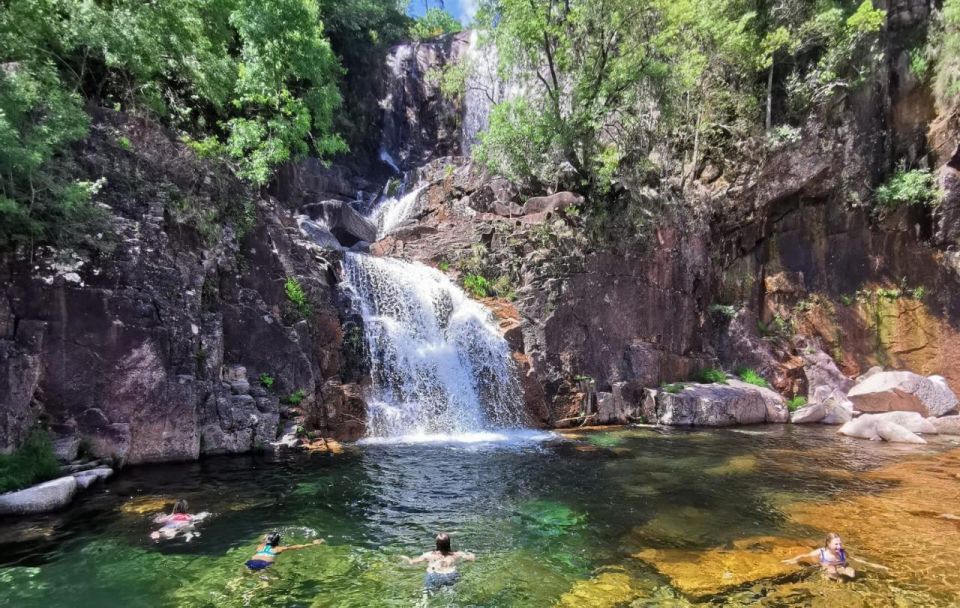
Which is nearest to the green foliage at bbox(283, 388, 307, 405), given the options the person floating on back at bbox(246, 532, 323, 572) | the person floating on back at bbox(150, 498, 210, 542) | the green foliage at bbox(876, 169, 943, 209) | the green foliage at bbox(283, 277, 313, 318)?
the green foliage at bbox(283, 277, 313, 318)

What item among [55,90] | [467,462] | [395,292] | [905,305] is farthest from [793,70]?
[55,90]

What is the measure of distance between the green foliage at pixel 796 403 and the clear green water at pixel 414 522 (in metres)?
7.12

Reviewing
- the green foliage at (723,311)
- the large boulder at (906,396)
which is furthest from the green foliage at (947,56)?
the green foliage at (723,311)

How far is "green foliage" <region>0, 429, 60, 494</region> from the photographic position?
884cm

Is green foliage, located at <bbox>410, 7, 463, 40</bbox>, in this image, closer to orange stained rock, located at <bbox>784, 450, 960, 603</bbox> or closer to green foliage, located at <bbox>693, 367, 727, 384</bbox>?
green foliage, located at <bbox>693, 367, 727, 384</bbox>

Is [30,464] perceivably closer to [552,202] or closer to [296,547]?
[296,547]

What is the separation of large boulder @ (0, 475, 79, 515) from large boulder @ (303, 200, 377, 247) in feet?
52.0

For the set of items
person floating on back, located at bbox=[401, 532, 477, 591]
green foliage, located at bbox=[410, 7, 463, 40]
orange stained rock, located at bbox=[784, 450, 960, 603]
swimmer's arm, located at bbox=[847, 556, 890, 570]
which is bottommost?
orange stained rock, located at bbox=[784, 450, 960, 603]

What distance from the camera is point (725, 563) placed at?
7445mm

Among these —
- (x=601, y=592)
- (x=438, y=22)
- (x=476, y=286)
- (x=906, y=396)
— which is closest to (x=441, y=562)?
(x=601, y=592)

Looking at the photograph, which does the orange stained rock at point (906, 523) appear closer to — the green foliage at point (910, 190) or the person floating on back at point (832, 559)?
the person floating on back at point (832, 559)

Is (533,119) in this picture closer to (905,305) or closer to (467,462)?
(467,462)

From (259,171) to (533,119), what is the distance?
36.9 ft

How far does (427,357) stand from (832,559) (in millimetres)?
12522
